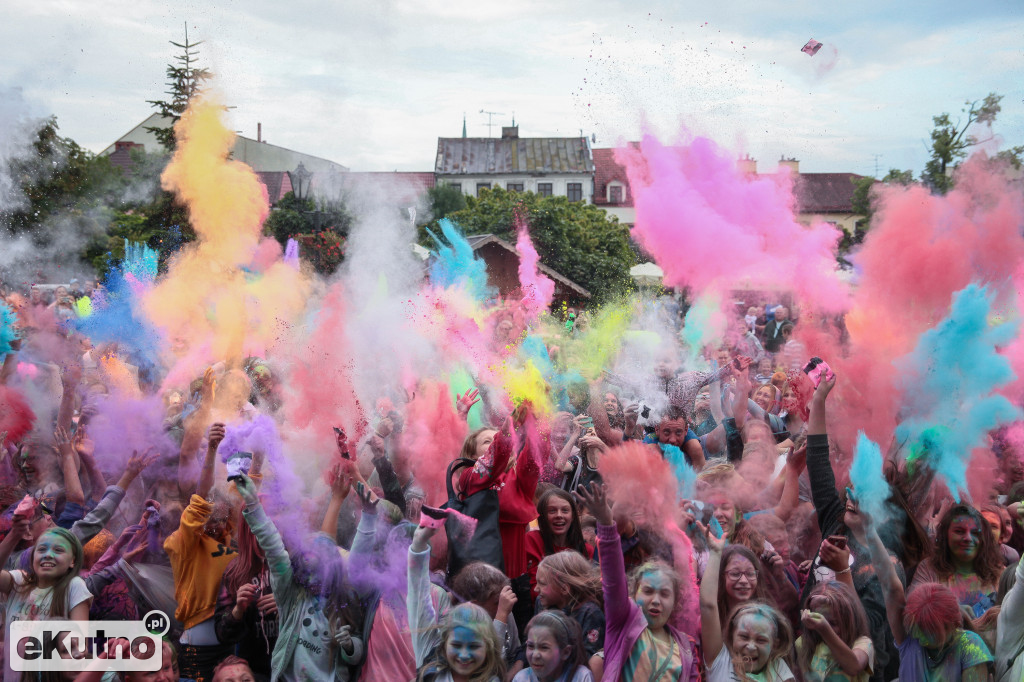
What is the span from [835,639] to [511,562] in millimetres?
1604

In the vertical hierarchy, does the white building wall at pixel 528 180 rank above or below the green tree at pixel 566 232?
above

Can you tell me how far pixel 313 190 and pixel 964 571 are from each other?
9.73 m

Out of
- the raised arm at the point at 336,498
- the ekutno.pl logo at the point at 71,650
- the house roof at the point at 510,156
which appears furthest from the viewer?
the house roof at the point at 510,156

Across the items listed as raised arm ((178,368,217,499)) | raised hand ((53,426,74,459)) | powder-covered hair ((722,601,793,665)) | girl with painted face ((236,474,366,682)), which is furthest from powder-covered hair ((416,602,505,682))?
raised hand ((53,426,74,459))

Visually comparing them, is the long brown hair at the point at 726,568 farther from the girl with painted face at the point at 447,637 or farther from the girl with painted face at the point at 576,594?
the girl with painted face at the point at 447,637

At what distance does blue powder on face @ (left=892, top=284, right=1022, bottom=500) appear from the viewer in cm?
436

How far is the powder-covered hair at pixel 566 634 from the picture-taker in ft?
11.0

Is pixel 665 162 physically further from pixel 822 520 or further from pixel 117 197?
pixel 117 197

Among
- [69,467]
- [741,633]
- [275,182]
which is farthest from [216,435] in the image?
[275,182]

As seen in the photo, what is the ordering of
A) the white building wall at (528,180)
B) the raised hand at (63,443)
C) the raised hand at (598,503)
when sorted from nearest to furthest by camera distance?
1. the raised hand at (598,503)
2. the raised hand at (63,443)
3. the white building wall at (528,180)

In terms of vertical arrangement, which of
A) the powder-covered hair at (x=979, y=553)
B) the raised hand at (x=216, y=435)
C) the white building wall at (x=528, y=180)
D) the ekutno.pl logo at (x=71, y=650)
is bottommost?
the ekutno.pl logo at (x=71, y=650)

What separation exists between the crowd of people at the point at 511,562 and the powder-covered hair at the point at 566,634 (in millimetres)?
12

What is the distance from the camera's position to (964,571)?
382 centimetres

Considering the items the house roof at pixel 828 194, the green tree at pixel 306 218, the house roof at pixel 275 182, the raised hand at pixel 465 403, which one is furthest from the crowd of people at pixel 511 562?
the house roof at pixel 275 182
